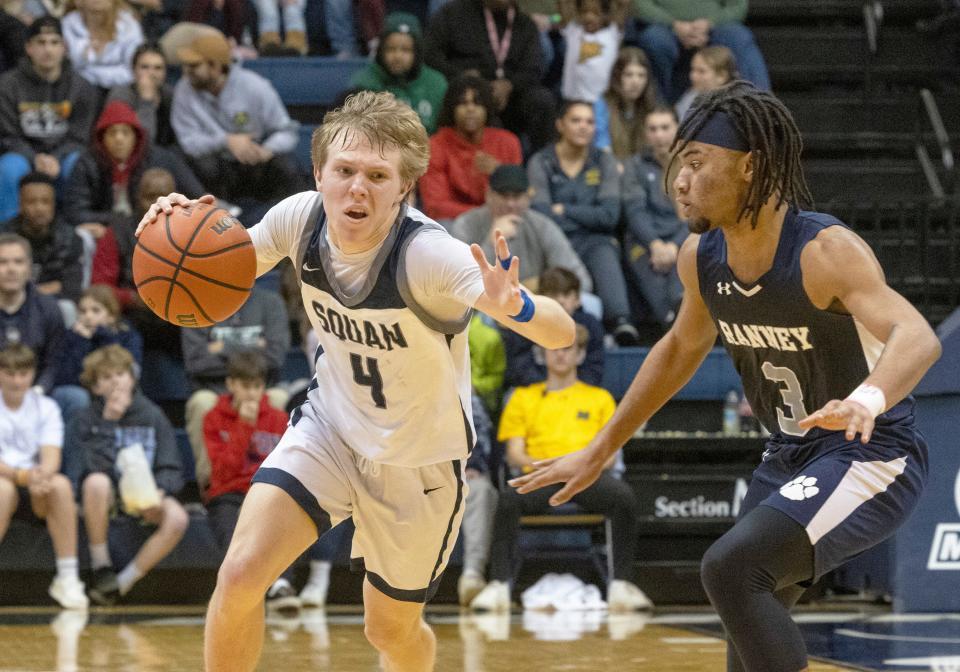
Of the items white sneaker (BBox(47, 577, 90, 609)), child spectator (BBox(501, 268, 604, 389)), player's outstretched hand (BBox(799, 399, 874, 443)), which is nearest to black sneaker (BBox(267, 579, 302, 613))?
white sneaker (BBox(47, 577, 90, 609))

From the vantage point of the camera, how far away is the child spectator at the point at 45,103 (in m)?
10.5

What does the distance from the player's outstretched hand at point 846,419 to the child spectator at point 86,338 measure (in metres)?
Answer: 6.53

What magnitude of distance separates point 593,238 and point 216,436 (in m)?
3.12

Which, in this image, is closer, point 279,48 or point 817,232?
point 817,232

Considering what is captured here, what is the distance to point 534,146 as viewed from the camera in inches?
450

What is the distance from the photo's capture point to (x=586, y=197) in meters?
10.5

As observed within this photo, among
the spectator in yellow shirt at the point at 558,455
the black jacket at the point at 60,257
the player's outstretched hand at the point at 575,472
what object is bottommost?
the spectator in yellow shirt at the point at 558,455

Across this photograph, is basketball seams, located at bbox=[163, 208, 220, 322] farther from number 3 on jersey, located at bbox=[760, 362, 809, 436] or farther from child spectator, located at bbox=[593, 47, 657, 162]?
child spectator, located at bbox=[593, 47, 657, 162]

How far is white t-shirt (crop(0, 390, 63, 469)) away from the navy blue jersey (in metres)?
5.50

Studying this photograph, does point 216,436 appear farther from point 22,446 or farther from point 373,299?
point 373,299

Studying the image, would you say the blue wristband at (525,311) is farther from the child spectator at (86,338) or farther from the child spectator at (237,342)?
the child spectator at (86,338)

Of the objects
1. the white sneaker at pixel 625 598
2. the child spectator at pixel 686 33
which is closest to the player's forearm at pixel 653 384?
the white sneaker at pixel 625 598

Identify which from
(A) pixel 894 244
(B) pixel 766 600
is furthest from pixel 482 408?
(B) pixel 766 600

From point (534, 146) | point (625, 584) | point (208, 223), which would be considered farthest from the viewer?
point (534, 146)
